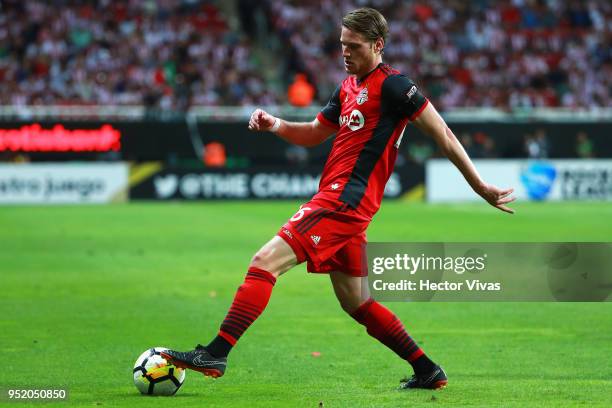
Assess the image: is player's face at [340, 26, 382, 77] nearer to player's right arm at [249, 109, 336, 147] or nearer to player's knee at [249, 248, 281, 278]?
player's right arm at [249, 109, 336, 147]

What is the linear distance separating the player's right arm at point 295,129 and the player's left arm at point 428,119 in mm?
751

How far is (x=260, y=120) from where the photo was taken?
7.28 m

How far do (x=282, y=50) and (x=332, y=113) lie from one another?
30.4 meters

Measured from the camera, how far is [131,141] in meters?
31.5

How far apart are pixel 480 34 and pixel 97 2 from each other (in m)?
12.5

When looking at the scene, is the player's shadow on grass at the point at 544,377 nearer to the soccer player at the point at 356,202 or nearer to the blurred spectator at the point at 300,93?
the soccer player at the point at 356,202

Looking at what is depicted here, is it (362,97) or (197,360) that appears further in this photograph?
(362,97)

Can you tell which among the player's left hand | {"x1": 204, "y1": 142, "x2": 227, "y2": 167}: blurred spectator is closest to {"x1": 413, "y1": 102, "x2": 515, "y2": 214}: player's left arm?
the player's left hand

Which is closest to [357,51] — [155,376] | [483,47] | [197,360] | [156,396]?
[197,360]

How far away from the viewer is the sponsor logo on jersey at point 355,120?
6824 millimetres

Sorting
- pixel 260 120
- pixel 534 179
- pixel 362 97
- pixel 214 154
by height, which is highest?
pixel 362 97

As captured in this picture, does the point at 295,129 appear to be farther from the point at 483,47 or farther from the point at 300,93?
the point at 483,47

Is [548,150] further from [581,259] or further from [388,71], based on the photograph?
[388,71]

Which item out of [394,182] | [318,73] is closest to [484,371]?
[394,182]
